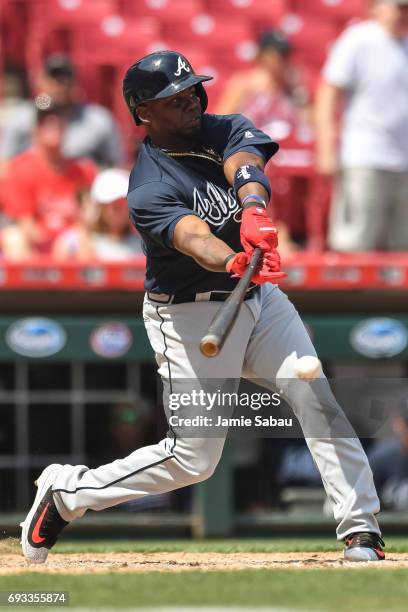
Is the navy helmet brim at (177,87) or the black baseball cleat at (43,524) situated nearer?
the navy helmet brim at (177,87)

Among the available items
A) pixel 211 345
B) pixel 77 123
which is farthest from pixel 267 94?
pixel 211 345

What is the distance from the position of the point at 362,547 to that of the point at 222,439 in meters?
0.59

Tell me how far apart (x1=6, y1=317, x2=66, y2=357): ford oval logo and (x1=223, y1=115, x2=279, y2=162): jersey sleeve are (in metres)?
3.54

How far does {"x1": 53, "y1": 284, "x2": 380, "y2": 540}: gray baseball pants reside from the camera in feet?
13.9

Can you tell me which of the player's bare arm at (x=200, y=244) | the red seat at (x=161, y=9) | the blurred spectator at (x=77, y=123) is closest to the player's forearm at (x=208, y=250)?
the player's bare arm at (x=200, y=244)

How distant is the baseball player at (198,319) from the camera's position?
4.21 m

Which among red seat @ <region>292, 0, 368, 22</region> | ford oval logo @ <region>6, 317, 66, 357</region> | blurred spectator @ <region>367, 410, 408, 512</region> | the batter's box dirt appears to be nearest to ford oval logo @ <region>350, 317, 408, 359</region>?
blurred spectator @ <region>367, 410, 408, 512</region>

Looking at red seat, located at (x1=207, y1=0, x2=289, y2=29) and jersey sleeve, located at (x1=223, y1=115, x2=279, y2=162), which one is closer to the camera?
jersey sleeve, located at (x1=223, y1=115, x2=279, y2=162)

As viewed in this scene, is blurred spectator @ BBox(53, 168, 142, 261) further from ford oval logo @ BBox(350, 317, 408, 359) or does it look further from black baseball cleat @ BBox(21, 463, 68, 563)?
black baseball cleat @ BBox(21, 463, 68, 563)

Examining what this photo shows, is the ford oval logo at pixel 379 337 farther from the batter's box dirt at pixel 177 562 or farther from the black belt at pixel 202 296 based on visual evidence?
the black belt at pixel 202 296

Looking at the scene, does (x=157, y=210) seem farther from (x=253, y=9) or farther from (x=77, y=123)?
(x=253, y=9)

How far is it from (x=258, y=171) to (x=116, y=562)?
156cm

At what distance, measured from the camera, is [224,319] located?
3.72 m

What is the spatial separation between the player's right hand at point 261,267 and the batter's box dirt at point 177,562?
102 cm
